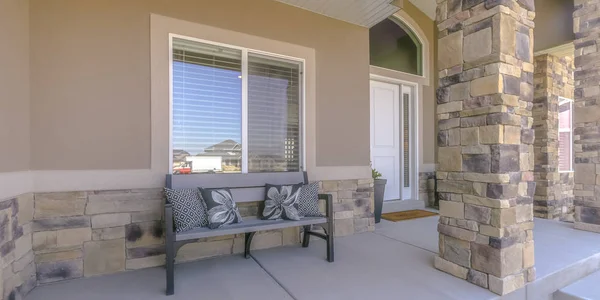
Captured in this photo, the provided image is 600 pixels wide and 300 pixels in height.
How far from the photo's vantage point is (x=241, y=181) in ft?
9.61

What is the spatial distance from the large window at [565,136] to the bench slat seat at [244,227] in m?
5.92

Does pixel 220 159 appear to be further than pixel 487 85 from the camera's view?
Yes

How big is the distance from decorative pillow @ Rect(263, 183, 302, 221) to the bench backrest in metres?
0.15

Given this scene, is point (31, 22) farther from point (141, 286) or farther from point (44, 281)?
point (141, 286)

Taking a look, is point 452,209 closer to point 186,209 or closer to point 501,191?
point 501,191

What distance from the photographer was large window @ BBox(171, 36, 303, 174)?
2820 millimetres

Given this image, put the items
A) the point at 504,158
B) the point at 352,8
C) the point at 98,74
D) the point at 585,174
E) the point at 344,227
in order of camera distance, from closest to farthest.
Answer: the point at 504,158, the point at 98,74, the point at 352,8, the point at 344,227, the point at 585,174

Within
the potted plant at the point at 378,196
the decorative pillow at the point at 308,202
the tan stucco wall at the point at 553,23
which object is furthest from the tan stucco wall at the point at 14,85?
the tan stucco wall at the point at 553,23

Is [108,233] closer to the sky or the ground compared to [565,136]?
closer to the ground

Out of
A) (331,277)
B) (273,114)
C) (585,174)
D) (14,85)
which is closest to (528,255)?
(331,277)

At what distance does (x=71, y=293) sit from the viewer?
209 centimetres

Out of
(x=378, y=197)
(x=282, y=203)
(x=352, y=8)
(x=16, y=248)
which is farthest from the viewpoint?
(x=378, y=197)

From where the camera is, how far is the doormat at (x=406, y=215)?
4.46 meters

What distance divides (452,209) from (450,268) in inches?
19.1
